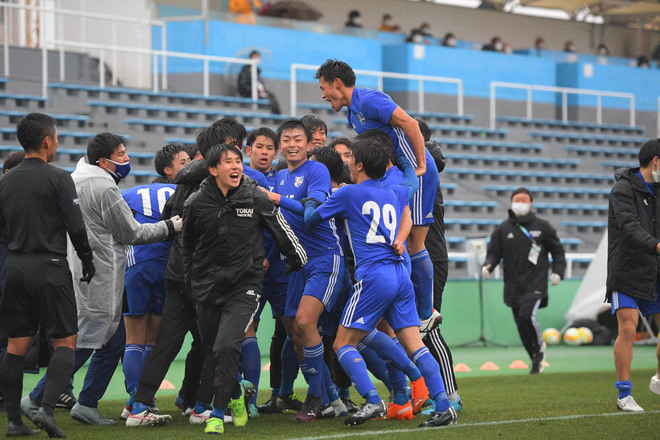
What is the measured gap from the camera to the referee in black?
6219 millimetres

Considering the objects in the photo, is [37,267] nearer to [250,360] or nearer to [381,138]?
[250,360]

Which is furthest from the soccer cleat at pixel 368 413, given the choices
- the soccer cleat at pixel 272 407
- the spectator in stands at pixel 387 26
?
the spectator in stands at pixel 387 26

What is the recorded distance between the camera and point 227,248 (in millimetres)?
6453

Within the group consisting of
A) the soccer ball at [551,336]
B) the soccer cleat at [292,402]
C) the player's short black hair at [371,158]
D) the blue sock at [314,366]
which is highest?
the player's short black hair at [371,158]

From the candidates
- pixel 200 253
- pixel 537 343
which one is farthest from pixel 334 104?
pixel 537 343

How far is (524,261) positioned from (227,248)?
6.43 m

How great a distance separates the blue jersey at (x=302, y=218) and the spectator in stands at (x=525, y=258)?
16.8 feet

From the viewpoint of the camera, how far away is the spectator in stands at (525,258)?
11.9 m

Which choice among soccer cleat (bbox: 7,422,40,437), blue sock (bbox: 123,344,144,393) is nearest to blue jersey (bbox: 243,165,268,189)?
blue sock (bbox: 123,344,144,393)

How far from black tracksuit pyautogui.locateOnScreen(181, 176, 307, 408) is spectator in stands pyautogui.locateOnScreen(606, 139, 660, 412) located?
8.83ft

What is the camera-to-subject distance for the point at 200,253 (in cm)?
648

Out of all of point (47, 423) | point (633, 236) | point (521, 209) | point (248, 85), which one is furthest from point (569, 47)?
point (47, 423)

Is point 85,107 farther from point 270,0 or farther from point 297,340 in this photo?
point 297,340

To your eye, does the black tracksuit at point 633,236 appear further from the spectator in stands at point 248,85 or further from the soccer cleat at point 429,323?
the spectator in stands at point 248,85
